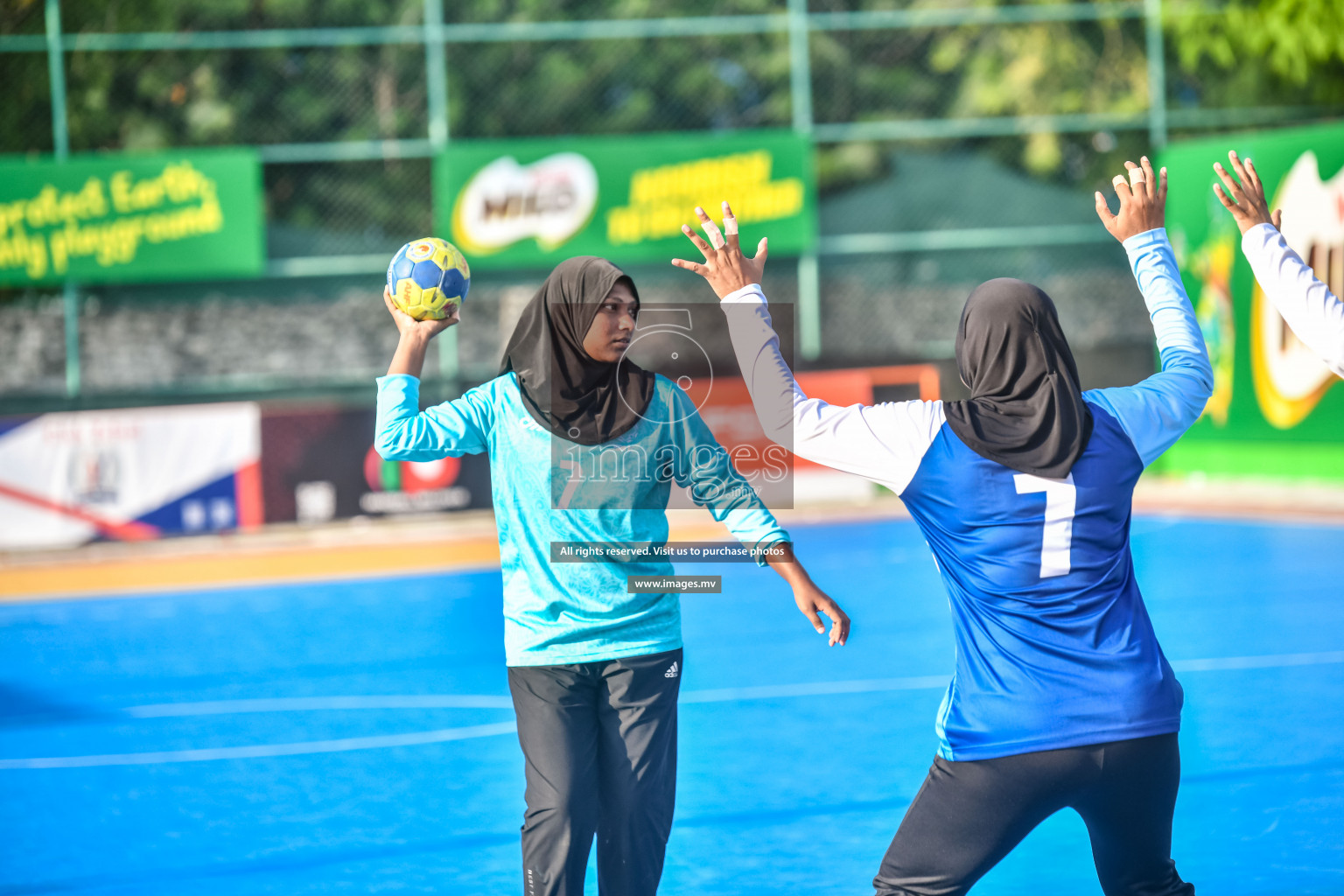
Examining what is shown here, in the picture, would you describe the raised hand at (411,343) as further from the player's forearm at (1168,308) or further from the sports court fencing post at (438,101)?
the sports court fencing post at (438,101)

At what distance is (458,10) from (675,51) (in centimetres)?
440

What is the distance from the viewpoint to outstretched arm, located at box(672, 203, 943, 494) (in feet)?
10.2

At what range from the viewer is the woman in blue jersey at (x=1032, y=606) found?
9.86ft

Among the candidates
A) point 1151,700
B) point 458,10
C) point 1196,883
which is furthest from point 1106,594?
point 458,10

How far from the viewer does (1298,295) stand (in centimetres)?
347

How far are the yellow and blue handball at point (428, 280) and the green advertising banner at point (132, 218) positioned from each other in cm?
1467

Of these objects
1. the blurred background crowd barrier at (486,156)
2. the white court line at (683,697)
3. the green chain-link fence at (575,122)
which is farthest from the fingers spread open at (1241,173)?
the green chain-link fence at (575,122)

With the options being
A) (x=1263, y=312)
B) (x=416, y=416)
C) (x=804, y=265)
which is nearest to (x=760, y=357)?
(x=416, y=416)

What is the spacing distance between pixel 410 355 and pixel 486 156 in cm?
1577

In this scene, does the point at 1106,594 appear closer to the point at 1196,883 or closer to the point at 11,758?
the point at 1196,883

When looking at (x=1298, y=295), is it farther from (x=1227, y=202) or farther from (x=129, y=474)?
(x=129, y=474)

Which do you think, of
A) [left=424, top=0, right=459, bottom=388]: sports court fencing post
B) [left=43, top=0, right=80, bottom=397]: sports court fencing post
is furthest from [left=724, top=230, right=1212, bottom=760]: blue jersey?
[left=43, top=0, right=80, bottom=397]: sports court fencing post

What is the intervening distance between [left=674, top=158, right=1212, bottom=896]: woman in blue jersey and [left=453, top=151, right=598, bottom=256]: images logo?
16.1 m

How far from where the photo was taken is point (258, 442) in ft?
52.4
